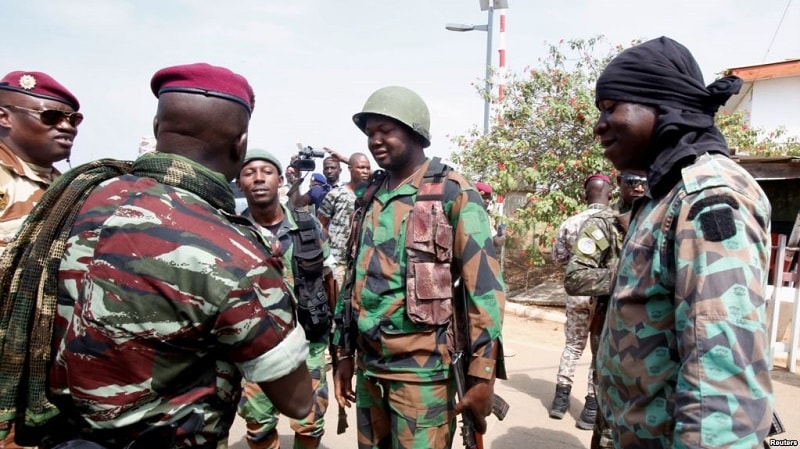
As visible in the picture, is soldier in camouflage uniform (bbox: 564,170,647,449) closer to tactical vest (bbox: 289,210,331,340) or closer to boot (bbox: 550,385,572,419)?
boot (bbox: 550,385,572,419)

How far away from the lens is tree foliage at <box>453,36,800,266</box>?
8.72 metres

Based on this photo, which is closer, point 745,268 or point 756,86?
point 745,268

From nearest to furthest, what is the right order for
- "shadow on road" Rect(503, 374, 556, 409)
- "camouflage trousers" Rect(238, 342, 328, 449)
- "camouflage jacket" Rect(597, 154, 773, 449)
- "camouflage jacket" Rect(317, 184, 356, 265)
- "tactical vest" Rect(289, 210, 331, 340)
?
"camouflage jacket" Rect(597, 154, 773, 449) → "camouflage trousers" Rect(238, 342, 328, 449) → "tactical vest" Rect(289, 210, 331, 340) → "shadow on road" Rect(503, 374, 556, 409) → "camouflage jacket" Rect(317, 184, 356, 265)

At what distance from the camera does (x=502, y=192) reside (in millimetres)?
9266

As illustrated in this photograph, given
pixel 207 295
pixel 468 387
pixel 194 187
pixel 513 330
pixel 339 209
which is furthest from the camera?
pixel 513 330

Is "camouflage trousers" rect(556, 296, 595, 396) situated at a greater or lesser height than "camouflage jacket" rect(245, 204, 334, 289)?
lesser

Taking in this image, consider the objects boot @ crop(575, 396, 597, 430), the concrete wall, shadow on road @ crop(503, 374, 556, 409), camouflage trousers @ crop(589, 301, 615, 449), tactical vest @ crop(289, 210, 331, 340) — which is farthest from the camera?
the concrete wall

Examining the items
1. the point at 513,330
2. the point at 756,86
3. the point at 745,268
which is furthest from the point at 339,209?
the point at 756,86

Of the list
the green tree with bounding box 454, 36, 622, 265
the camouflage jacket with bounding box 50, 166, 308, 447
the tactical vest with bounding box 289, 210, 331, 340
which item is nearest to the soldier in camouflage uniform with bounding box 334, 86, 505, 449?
the tactical vest with bounding box 289, 210, 331, 340

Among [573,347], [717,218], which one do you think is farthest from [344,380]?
[573,347]

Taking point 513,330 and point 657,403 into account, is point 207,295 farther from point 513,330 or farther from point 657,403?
point 513,330

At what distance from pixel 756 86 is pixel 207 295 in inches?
856

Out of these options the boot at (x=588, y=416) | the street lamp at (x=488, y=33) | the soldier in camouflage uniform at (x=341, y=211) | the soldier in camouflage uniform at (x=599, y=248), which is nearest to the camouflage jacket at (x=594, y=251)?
the soldier in camouflage uniform at (x=599, y=248)

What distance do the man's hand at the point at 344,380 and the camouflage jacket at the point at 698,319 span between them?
1553mm
